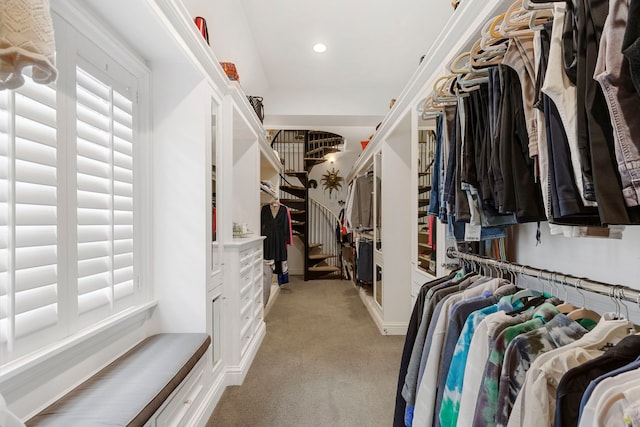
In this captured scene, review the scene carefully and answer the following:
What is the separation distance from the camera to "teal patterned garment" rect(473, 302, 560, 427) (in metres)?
0.83

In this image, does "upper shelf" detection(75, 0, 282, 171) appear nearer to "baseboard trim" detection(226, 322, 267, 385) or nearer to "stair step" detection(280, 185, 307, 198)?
"baseboard trim" detection(226, 322, 267, 385)

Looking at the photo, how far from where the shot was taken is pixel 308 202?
21.0ft

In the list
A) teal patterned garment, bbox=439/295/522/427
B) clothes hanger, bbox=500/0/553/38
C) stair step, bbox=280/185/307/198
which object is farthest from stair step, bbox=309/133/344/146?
teal patterned garment, bbox=439/295/522/427

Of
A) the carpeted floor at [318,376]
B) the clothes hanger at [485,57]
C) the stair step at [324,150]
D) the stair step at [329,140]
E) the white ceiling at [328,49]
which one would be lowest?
the carpeted floor at [318,376]

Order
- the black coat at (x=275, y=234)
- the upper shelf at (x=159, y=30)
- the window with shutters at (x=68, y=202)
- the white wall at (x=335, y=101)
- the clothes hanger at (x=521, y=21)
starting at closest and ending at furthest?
the clothes hanger at (x=521, y=21), the window with shutters at (x=68, y=202), the upper shelf at (x=159, y=30), the white wall at (x=335, y=101), the black coat at (x=275, y=234)

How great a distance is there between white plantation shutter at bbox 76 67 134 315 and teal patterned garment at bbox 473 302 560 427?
1.45m

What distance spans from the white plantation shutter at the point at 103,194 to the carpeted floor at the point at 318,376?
1.03 meters

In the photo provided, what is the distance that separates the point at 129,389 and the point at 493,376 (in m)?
1.22

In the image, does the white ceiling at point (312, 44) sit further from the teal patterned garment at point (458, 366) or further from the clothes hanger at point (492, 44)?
the teal patterned garment at point (458, 366)

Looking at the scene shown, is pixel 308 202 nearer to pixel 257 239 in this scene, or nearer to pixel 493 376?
pixel 257 239

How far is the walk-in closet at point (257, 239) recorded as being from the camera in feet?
2.16

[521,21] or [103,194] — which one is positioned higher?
[521,21]

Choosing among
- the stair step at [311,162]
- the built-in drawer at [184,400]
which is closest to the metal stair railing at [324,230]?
the stair step at [311,162]

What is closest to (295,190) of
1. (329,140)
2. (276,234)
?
(329,140)
